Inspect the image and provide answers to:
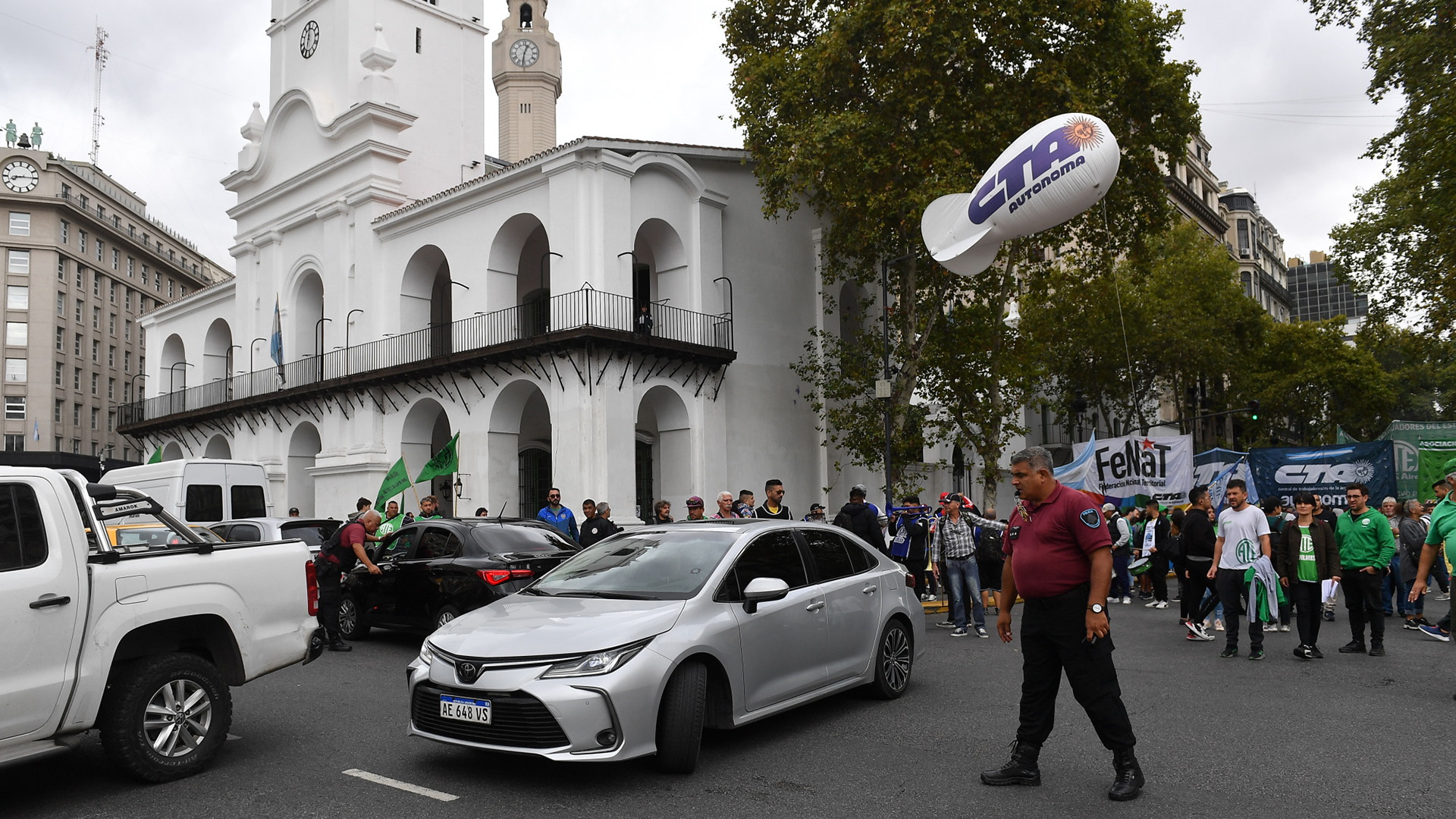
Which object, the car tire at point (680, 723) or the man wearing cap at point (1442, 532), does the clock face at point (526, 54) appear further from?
the car tire at point (680, 723)

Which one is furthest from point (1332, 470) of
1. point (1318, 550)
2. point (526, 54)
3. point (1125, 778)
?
point (526, 54)

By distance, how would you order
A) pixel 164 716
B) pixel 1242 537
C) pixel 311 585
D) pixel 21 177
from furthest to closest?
pixel 21 177, pixel 1242 537, pixel 311 585, pixel 164 716

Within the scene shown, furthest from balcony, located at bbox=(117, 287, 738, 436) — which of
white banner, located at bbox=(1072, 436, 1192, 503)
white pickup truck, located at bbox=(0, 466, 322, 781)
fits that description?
white pickup truck, located at bbox=(0, 466, 322, 781)

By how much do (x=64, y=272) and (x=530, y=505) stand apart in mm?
58699

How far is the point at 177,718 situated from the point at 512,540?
218 inches

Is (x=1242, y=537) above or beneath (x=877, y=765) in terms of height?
above

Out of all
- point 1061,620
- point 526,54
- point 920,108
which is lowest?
point 1061,620

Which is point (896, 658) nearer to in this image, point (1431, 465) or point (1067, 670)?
point (1067, 670)

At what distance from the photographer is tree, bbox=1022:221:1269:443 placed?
35.2 m

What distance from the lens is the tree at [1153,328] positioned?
35.2m

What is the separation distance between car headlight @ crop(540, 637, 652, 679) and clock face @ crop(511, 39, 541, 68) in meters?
64.4

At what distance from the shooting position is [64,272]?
6844 centimetres

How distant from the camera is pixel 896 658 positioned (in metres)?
8.25

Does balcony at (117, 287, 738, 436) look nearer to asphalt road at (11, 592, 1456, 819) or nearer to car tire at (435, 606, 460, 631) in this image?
car tire at (435, 606, 460, 631)
